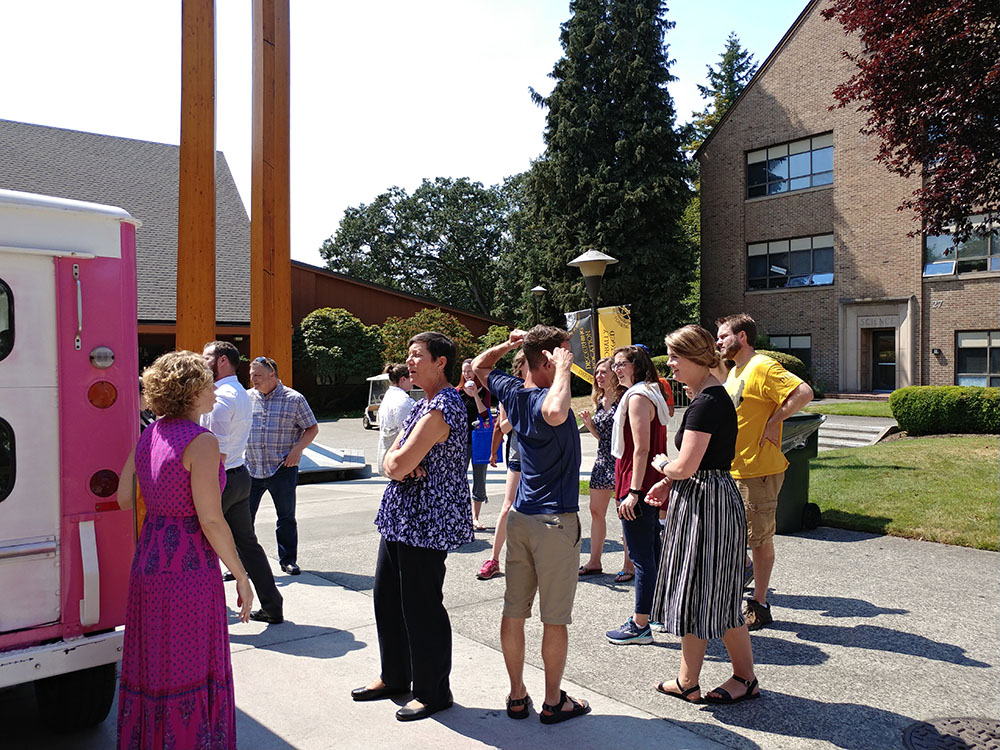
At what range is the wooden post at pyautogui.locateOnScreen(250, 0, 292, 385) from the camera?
9.05 meters

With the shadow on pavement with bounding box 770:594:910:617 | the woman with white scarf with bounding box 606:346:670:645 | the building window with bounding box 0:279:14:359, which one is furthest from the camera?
the shadow on pavement with bounding box 770:594:910:617

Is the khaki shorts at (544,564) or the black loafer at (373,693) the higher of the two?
the khaki shorts at (544,564)

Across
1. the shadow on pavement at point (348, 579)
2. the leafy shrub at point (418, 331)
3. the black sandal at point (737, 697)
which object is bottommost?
the shadow on pavement at point (348, 579)

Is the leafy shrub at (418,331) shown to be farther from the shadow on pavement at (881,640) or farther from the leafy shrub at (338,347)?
the shadow on pavement at (881,640)

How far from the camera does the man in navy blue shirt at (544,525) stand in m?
3.82

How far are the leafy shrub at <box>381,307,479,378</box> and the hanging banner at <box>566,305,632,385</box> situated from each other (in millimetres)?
17301

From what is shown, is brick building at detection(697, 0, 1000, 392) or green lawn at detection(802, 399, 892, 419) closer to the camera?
green lawn at detection(802, 399, 892, 419)

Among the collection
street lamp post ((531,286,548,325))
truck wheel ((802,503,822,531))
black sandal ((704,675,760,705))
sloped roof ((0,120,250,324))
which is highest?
sloped roof ((0,120,250,324))

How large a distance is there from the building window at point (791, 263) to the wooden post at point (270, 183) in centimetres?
2312

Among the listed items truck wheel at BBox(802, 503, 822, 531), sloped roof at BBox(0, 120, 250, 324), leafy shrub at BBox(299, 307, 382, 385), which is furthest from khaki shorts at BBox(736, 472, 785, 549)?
leafy shrub at BBox(299, 307, 382, 385)

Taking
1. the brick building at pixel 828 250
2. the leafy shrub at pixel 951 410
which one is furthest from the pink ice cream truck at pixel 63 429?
the brick building at pixel 828 250

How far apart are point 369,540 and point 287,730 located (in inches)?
168

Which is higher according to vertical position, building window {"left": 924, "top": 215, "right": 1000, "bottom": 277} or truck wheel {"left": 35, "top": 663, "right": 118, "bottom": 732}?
building window {"left": 924, "top": 215, "right": 1000, "bottom": 277}

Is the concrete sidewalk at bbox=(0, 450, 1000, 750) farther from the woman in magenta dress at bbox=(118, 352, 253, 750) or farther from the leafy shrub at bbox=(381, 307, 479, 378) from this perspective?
the leafy shrub at bbox=(381, 307, 479, 378)
